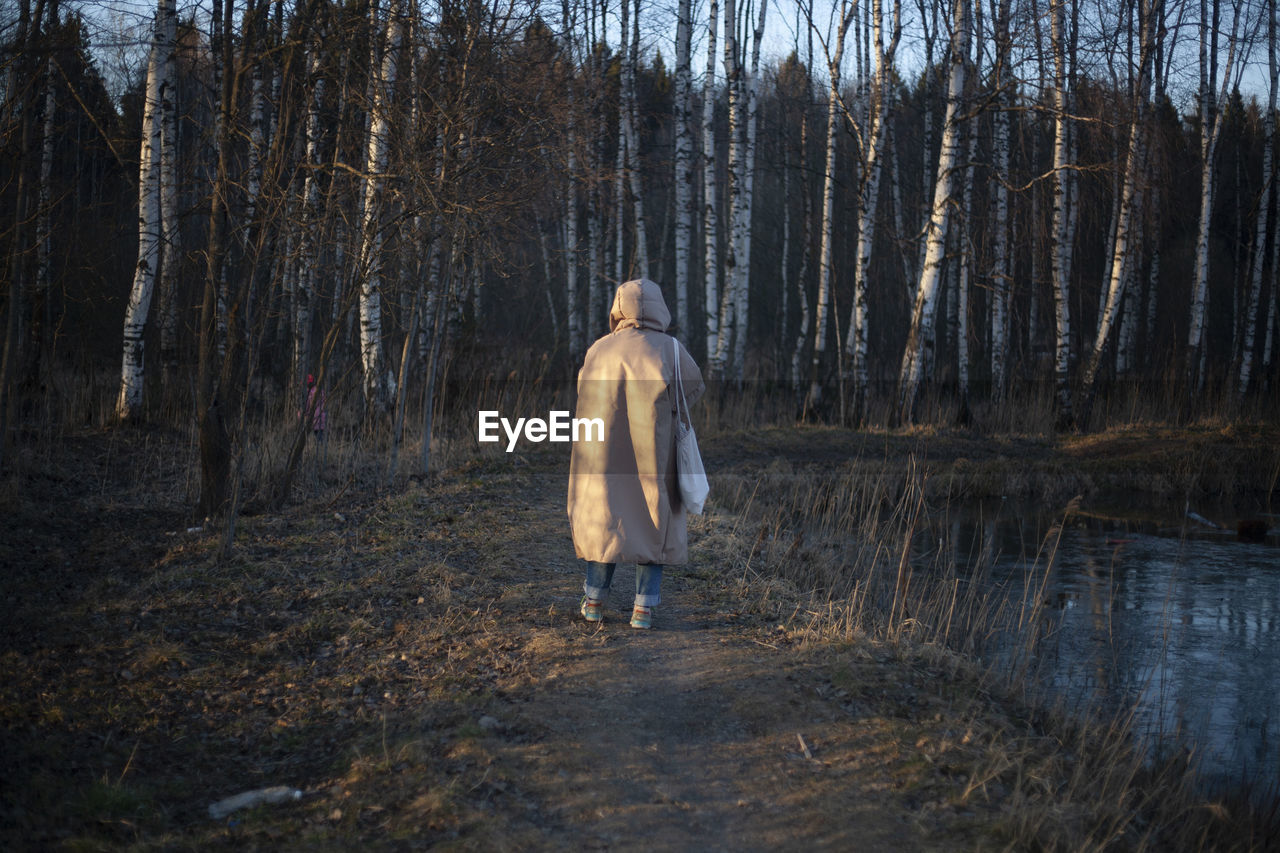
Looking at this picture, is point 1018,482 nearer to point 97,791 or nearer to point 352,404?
point 352,404

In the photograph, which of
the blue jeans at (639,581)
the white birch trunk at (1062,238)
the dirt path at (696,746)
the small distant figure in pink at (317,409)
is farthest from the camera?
the white birch trunk at (1062,238)

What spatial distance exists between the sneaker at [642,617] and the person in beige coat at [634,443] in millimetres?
296

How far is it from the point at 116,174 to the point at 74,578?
19514 millimetres

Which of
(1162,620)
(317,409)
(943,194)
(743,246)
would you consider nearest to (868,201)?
(943,194)

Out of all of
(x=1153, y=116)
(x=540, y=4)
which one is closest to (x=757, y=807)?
(x=540, y=4)

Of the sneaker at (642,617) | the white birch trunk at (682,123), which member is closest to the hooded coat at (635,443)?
the sneaker at (642,617)

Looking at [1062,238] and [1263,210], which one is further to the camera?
[1263,210]

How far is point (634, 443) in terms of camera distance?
5.02m

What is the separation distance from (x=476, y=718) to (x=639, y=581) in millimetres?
1423

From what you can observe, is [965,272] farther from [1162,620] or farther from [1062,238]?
[1162,620]

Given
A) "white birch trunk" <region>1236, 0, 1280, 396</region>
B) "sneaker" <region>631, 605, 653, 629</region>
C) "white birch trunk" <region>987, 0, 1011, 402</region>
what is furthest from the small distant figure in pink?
"white birch trunk" <region>1236, 0, 1280, 396</region>

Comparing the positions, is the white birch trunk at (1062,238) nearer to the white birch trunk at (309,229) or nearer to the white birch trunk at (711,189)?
the white birch trunk at (711,189)

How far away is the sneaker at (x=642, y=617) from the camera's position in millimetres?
5238

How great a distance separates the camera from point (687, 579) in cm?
666
